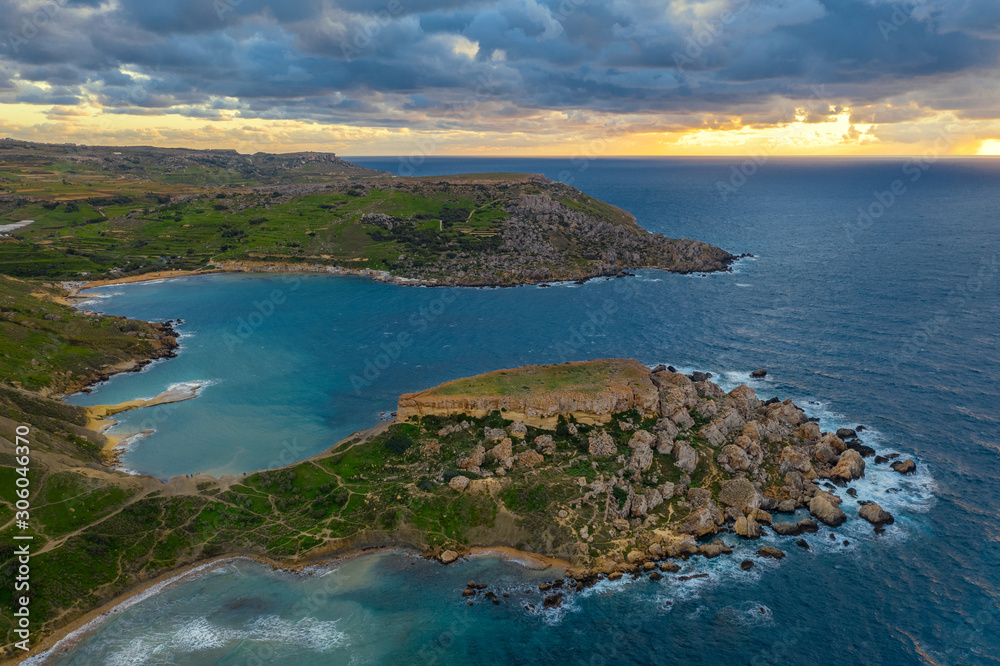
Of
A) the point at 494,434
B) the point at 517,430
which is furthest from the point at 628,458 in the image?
the point at 494,434

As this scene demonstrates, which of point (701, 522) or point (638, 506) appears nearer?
point (701, 522)

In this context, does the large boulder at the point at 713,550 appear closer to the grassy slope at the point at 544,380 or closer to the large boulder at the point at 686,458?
the large boulder at the point at 686,458

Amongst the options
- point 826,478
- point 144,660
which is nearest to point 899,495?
point 826,478

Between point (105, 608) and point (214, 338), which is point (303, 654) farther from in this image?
point (214, 338)

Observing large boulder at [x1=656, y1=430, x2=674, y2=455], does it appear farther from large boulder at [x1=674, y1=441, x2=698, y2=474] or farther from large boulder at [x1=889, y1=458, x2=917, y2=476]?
large boulder at [x1=889, y1=458, x2=917, y2=476]

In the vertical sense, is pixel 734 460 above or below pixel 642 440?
below

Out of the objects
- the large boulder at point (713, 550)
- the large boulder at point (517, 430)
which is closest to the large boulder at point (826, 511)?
the large boulder at point (713, 550)

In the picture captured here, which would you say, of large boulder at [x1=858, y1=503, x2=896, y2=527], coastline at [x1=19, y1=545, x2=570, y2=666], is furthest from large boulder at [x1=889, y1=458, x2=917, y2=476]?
coastline at [x1=19, y1=545, x2=570, y2=666]

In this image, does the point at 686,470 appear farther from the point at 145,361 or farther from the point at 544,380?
the point at 145,361
